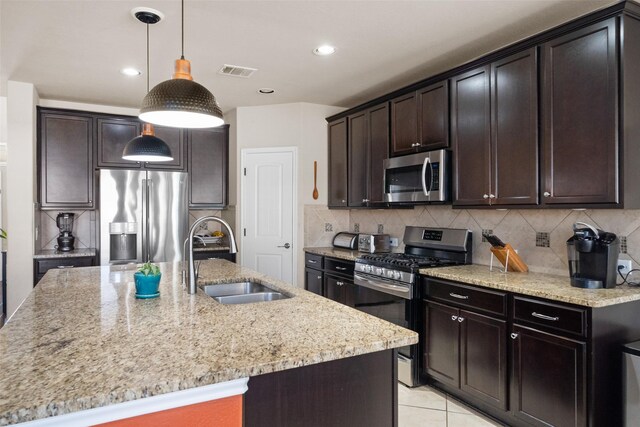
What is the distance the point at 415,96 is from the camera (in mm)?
3568

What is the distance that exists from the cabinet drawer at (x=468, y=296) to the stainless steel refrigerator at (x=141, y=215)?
9.33 ft

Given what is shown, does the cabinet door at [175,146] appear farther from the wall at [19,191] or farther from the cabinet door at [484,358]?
the cabinet door at [484,358]

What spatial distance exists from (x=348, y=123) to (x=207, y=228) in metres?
2.29

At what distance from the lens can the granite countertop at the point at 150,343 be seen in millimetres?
1023

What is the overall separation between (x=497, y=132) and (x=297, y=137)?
2.44m

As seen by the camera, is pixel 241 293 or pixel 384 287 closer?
pixel 241 293

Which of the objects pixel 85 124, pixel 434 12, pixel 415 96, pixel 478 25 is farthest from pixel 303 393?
pixel 85 124

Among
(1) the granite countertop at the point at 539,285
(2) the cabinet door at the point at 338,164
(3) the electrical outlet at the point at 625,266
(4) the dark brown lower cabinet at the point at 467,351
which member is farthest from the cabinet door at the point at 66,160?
(3) the electrical outlet at the point at 625,266

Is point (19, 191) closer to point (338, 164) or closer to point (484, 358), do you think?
point (338, 164)

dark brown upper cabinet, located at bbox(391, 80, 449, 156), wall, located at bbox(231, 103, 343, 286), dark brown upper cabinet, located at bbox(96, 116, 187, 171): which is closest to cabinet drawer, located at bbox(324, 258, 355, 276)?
wall, located at bbox(231, 103, 343, 286)

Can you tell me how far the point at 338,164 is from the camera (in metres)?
4.71

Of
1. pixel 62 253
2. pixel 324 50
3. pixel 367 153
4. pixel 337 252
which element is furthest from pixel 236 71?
pixel 62 253

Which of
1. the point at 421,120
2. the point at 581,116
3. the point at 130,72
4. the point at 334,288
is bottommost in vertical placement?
the point at 334,288

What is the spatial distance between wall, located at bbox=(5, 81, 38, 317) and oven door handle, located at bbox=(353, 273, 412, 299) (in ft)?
10.2
